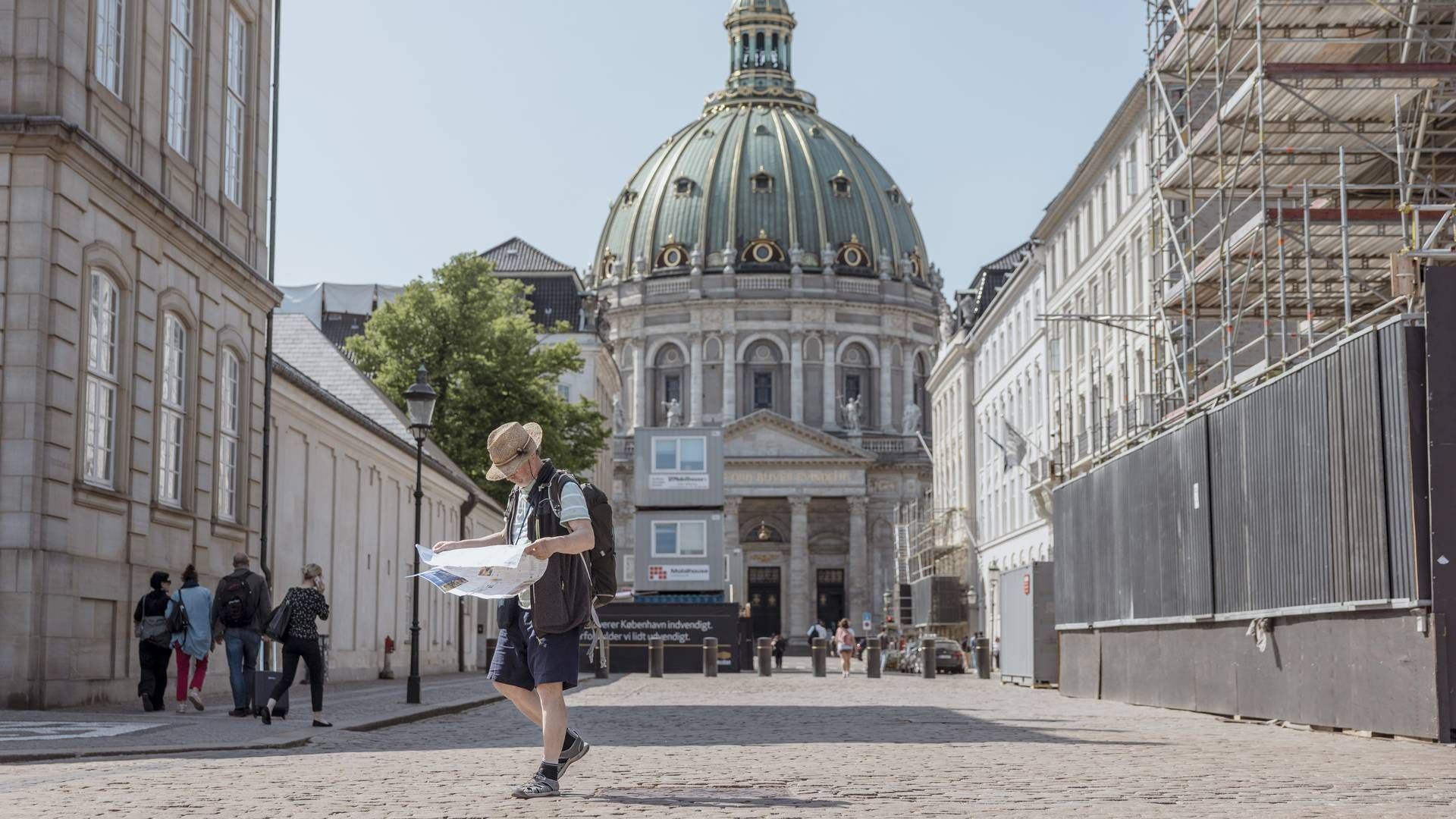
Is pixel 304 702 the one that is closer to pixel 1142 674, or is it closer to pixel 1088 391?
pixel 1142 674

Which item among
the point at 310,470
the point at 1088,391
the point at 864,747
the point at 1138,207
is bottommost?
the point at 864,747

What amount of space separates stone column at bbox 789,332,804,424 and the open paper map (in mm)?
119701

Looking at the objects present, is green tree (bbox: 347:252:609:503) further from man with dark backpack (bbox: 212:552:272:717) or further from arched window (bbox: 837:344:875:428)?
arched window (bbox: 837:344:875:428)

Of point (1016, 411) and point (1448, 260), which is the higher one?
point (1016, 411)

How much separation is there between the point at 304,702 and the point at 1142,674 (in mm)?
10061

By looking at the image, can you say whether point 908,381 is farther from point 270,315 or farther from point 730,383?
point 270,315

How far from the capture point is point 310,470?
114 feet

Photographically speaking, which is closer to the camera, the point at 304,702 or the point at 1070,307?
the point at 304,702

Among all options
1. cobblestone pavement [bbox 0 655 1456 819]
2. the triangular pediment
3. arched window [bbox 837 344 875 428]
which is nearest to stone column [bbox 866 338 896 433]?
arched window [bbox 837 344 875 428]

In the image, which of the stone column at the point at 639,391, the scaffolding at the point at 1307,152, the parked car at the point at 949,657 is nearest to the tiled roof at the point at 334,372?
the parked car at the point at 949,657

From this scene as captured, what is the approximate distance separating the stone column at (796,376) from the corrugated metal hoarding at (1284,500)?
103246 mm

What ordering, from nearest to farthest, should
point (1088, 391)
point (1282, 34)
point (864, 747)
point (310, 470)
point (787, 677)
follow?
point (864, 747)
point (1282, 34)
point (310, 470)
point (787, 677)
point (1088, 391)

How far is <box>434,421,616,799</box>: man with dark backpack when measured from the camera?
9859 millimetres

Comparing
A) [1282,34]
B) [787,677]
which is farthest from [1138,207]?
[1282,34]
